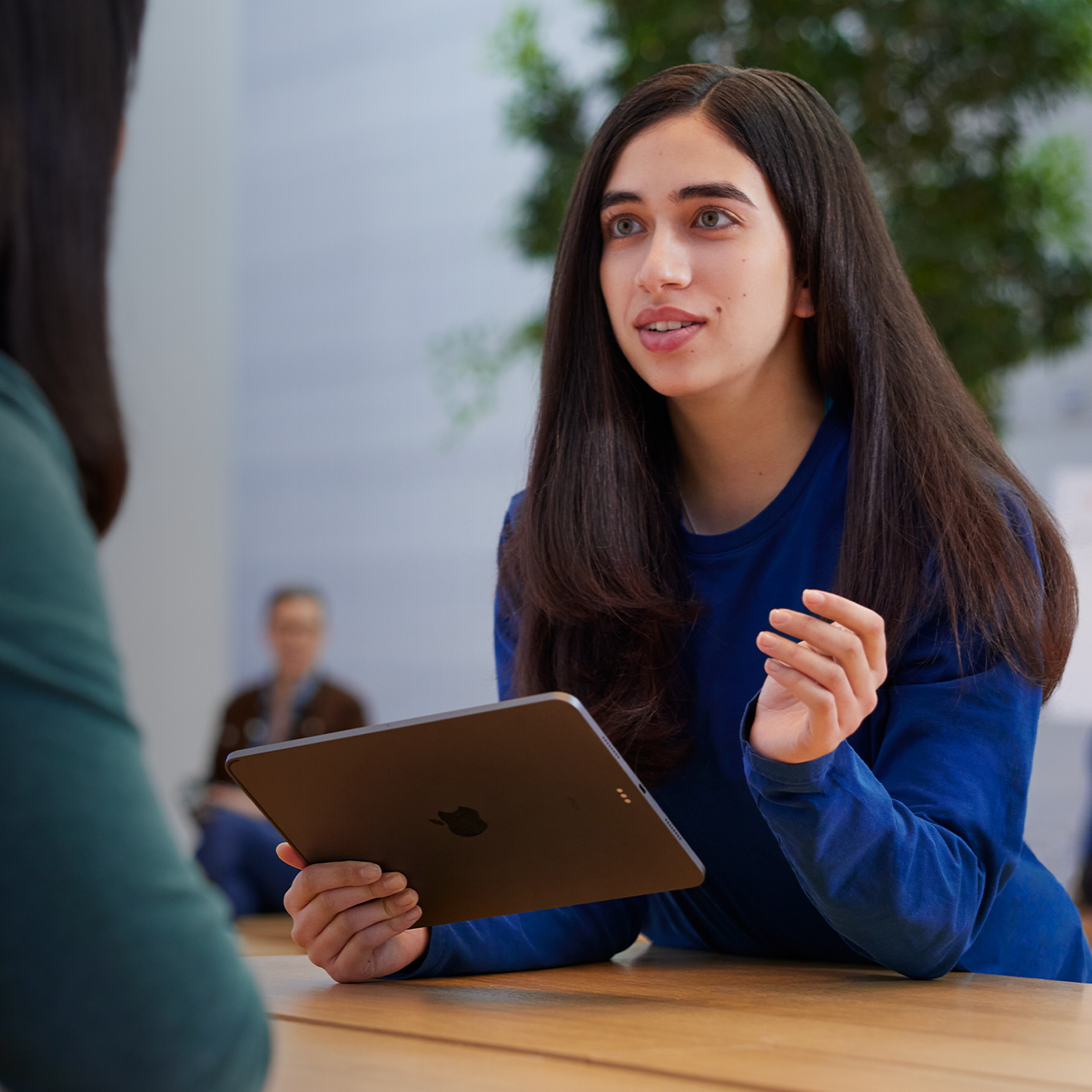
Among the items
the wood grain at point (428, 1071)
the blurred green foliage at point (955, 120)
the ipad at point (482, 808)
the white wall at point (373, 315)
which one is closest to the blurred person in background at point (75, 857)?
the wood grain at point (428, 1071)

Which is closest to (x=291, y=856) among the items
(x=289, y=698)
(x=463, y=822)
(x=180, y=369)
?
(x=463, y=822)

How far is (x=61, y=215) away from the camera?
1.91ft

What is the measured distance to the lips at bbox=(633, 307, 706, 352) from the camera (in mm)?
1211

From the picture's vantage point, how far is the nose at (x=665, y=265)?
1197 millimetres

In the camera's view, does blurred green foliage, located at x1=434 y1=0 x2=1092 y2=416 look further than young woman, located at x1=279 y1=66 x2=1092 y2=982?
Yes

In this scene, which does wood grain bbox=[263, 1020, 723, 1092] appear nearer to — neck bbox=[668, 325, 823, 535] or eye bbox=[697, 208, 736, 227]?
neck bbox=[668, 325, 823, 535]

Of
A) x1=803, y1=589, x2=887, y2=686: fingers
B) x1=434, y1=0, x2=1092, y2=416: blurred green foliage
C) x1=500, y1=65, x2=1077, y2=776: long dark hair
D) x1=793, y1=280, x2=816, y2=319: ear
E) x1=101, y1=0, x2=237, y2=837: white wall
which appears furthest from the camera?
x1=101, y1=0, x2=237, y2=837: white wall

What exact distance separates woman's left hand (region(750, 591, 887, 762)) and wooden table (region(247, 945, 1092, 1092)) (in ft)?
0.59

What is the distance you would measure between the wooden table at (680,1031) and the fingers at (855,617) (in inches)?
9.4

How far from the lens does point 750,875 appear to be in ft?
3.87

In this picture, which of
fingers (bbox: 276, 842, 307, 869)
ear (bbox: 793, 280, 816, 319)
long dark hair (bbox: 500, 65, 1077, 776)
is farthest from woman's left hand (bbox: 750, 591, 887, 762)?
ear (bbox: 793, 280, 816, 319)

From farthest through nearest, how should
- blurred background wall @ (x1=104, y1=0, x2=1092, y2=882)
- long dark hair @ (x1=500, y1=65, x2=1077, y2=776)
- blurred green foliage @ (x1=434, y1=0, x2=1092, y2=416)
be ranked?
blurred background wall @ (x1=104, y1=0, x2=1092, y2=882), blurred green foliage @ (x1=434, y1=0, x2=1092, y2=416), long dark hair @ (x1=500, y1=65, x2=1077, y2=776)

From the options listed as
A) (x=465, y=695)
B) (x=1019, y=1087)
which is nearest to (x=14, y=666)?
(x=1019, y=1087)

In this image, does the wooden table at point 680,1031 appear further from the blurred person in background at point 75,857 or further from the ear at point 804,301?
the ear at point 804,301
